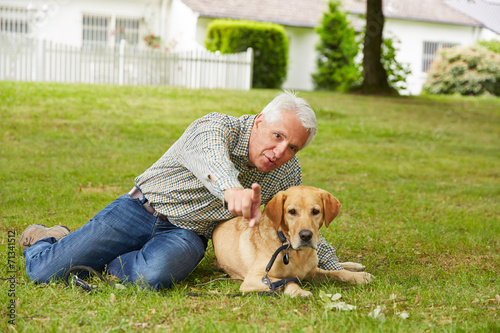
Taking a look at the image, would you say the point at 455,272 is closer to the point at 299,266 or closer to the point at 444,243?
the point at 444,243

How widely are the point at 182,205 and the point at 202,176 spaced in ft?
2.13

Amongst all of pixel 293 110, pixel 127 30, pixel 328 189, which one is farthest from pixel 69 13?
pixel 293 110

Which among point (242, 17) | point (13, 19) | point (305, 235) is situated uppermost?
point (242, 17)

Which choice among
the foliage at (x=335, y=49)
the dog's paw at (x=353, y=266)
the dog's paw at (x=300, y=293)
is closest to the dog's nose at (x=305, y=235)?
the dog's paw at (x=300, y=293)

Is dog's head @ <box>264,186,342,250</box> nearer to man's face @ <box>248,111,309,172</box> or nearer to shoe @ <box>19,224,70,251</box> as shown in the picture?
man's face @ <box>248,111,309,172</box>

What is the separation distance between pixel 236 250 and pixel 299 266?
1.65 feet

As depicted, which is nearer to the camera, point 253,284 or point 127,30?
point 253,284

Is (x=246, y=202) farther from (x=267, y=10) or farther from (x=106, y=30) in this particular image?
(x=267, y=10)

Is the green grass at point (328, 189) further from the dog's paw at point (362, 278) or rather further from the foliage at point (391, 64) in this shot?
the foliage at point (391, 64)

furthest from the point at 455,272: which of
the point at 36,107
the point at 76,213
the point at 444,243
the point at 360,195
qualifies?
the point at 36,107

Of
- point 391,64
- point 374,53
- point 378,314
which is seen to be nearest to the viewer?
point 378,314

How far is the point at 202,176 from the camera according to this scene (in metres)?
3.55

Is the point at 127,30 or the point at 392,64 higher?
the point at 127,30

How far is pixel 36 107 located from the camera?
1223 cm
